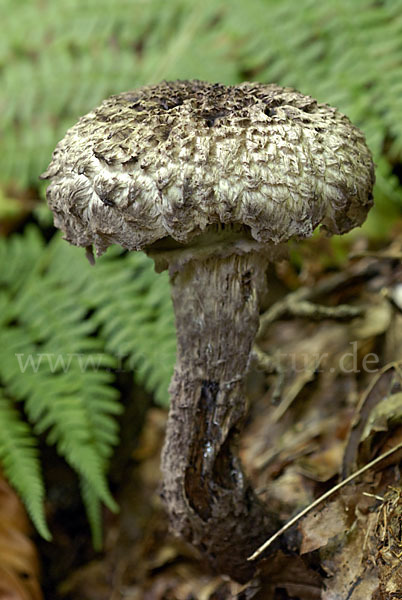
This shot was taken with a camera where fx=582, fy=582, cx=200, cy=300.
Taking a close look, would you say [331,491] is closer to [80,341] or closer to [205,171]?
[205,171]

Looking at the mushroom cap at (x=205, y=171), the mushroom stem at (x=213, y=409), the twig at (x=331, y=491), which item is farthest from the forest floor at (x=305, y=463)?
the mushroom cap at (x=205, y=171)

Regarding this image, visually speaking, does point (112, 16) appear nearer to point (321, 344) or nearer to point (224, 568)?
point (321, 344)

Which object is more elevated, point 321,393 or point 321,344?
point 321,344

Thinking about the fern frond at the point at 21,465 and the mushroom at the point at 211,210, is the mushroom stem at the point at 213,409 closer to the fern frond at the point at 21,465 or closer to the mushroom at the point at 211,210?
the mushroom at the point at 211,210

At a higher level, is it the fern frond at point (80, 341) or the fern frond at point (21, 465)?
the fern frond at point (80, 341)

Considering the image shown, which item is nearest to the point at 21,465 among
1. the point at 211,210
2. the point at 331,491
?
the point at 331,491

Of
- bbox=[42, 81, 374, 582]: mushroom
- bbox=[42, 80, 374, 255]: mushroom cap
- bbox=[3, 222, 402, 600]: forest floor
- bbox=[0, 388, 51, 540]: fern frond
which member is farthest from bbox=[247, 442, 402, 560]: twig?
bbox=[0, 388, 51, 540]: fern frond

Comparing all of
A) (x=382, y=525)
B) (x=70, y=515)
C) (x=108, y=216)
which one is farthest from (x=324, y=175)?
(x=70, y=515)
